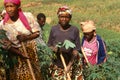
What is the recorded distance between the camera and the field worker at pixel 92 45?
19.8 feet

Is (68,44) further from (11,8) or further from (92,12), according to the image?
(92,12)

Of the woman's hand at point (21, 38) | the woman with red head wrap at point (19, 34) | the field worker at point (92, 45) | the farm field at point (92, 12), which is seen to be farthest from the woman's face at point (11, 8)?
the farm field at point (92, 12)

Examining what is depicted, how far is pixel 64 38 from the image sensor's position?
521 cm

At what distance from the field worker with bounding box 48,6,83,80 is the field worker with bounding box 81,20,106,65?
79 cm

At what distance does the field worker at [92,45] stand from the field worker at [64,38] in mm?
→ 789

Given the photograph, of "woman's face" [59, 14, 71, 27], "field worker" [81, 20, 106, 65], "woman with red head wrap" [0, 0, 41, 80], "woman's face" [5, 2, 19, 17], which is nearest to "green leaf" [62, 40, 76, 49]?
"woman's face" [59, 14, 71, 27]

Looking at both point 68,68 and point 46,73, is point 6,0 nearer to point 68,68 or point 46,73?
point 68,68

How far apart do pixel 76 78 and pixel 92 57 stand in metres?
0.86

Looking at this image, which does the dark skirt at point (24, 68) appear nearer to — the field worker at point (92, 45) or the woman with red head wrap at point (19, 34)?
the woman with red head wrap at point (19, 34)

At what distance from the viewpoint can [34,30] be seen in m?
4.91

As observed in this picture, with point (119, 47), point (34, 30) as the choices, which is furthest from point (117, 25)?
point (34, 30)

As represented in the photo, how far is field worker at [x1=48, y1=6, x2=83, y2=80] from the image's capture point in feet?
16.9

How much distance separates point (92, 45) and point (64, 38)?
3.28ft

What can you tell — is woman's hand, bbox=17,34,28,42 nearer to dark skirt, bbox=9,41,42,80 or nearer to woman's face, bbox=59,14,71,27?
dark skirt, bbox=9,41,42,80
